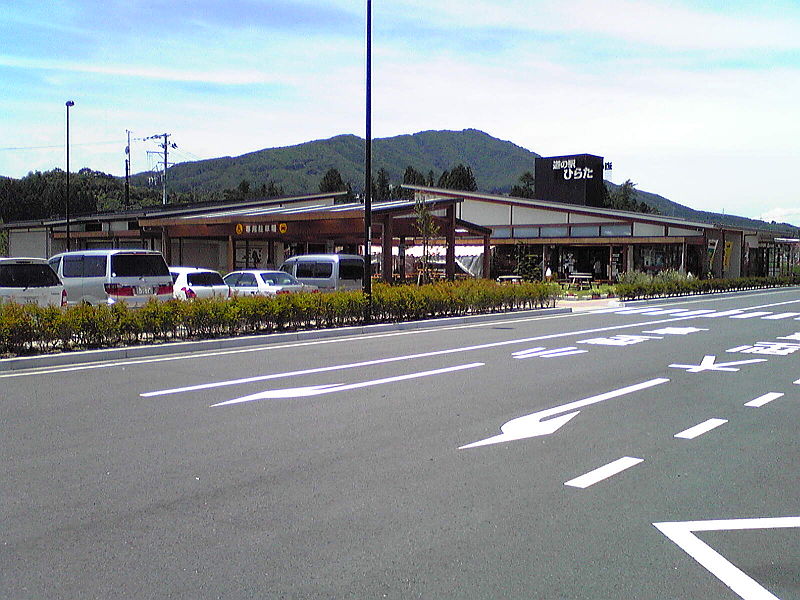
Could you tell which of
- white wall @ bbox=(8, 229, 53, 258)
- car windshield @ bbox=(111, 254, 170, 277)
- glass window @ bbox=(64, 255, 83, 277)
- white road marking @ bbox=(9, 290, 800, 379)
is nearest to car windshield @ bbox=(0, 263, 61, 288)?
car windshield @ bbox=(111, 254, 170, 277)

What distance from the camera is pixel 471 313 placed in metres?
23.6

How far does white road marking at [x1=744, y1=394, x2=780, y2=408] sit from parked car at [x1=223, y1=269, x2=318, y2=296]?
1370cm

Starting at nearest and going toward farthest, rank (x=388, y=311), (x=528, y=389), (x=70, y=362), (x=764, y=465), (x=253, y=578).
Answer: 1. (x=253, y=578)
2. (x=764, y=465)
3. (x=528, y=389)
4. (x=70, y=362)
5. (x=388, y=311)

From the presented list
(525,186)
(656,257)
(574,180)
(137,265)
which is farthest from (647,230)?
(525,186)

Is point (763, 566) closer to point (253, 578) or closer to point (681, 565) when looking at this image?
point (681, 565)

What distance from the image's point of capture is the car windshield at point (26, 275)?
15.0m

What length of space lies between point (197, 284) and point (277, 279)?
227cm

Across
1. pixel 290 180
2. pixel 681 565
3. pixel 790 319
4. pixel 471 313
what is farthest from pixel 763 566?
pixel 290 180

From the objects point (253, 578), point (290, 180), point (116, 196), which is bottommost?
point (253, 578)

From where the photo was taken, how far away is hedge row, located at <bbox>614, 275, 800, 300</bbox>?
32656mm

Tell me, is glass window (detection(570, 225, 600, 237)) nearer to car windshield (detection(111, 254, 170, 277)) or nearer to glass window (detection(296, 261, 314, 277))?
glass window (detection(296, 261, 314, 277))

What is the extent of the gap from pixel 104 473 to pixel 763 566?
4.81m

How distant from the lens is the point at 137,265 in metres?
17.5

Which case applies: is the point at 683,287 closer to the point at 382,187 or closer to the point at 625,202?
the point at 382,187
